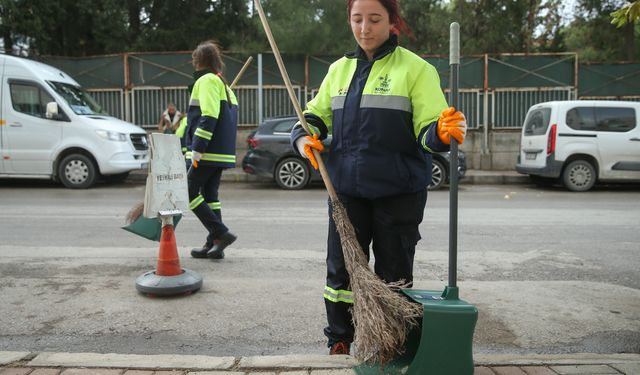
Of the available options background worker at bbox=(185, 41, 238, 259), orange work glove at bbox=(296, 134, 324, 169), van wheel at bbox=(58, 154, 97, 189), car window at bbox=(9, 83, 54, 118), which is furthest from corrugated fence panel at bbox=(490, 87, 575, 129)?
orange work glove at bbox=(296, 134, 324, 169)

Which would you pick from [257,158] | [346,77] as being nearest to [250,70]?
[257,158]

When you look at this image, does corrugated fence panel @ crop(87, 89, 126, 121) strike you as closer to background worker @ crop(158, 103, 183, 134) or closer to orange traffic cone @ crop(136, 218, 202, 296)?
background worker @ crop(158, 103, 183, 134)

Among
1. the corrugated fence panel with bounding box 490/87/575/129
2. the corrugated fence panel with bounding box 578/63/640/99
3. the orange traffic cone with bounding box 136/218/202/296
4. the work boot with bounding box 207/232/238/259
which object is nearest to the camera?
the orange traffic cone with bounding box 136/218/202/296

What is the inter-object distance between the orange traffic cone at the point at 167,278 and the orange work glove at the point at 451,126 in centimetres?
253

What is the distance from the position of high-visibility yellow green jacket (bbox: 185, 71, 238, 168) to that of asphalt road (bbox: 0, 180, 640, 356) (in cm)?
100

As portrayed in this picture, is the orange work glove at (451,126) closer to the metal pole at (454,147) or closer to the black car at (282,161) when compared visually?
the metal pole at (454,147)

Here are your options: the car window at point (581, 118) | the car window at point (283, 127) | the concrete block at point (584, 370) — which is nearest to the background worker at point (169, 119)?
the car window at point (283, 127)

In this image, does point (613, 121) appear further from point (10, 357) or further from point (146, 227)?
point (10, 357)

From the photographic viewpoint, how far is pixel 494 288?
4.60 metres

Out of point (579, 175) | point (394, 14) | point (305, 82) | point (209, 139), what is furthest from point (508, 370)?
point (305, 82)

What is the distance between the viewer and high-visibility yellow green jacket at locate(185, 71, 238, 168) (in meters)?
5.00

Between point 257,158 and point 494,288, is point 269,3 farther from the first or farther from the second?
point 494,288

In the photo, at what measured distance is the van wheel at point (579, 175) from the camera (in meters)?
11.7

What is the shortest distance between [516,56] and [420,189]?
48.7 ft
